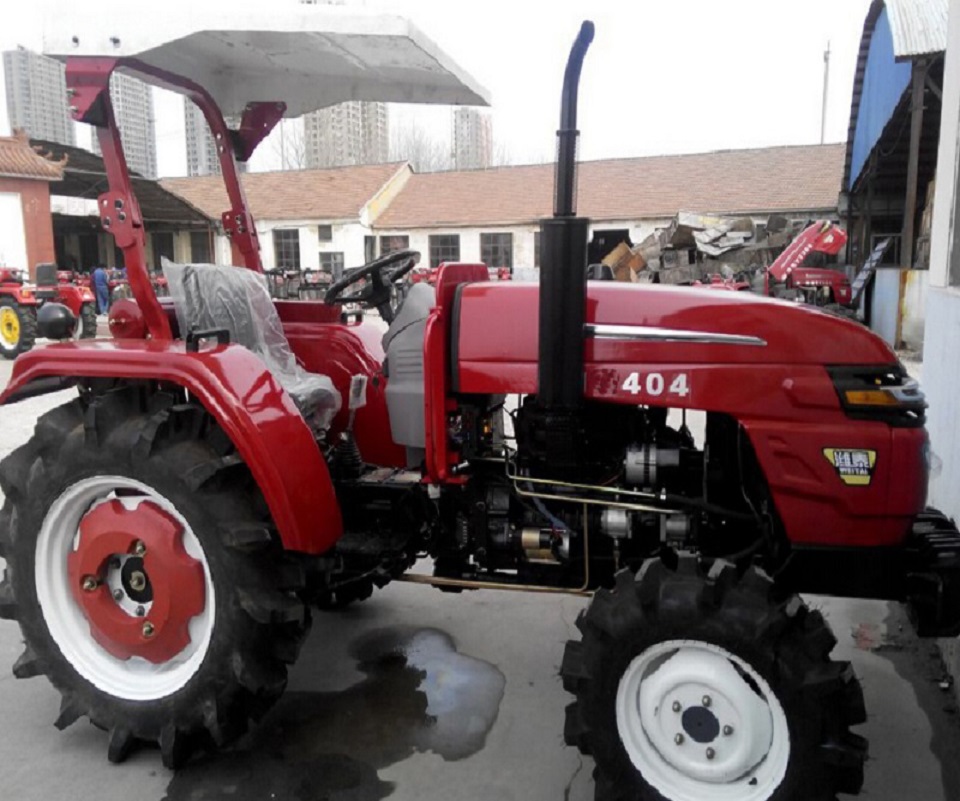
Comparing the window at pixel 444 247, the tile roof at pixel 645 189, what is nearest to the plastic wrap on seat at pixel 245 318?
the tile roof at pixel 645 189

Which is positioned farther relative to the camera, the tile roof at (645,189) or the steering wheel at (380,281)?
the tile roof at (645,189)

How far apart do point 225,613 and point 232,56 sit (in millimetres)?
1867

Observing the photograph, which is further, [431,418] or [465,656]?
[465,656]

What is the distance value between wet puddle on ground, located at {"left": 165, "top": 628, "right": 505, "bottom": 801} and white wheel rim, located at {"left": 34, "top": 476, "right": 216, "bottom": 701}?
30 centimetres

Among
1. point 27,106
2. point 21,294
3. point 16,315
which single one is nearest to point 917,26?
→ point 21,294

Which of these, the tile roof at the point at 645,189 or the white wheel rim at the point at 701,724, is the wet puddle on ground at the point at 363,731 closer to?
the white wheel rim at the point at 701,724

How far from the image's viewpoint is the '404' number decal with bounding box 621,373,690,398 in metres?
2.40

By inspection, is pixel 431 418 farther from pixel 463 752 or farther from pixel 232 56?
pixel 232 56

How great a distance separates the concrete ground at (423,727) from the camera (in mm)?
2588

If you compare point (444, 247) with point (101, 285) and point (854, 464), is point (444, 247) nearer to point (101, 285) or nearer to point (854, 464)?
point (101, 285)

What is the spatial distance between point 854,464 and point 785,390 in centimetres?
26

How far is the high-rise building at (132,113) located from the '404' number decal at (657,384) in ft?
6.07

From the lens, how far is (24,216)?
21.8 m

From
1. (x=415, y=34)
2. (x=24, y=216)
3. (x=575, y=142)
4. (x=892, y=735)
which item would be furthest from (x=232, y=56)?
(x=24, y=216)
